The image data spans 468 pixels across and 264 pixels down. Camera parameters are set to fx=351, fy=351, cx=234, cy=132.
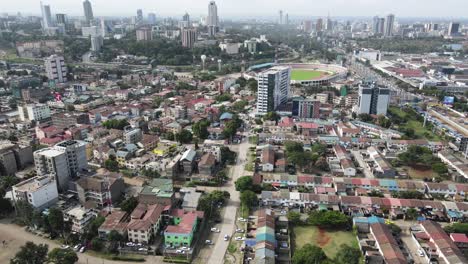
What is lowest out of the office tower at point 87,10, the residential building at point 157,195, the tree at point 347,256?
the tree at point 347,256

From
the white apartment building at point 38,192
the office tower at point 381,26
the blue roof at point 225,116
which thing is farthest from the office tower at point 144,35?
the office tower at point 381,26

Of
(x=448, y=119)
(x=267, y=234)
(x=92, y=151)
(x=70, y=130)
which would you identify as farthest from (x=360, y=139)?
(x=70, y=130)

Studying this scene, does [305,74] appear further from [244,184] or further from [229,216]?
[229,216]

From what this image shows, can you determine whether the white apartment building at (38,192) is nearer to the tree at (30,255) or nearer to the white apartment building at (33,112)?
the tree at (30,255)

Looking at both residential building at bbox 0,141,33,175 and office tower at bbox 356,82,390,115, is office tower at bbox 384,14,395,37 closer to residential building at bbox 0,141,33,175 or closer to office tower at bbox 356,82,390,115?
office tower at bbox 356,82,390,115

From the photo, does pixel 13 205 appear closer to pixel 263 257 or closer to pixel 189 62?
pixel 263 257

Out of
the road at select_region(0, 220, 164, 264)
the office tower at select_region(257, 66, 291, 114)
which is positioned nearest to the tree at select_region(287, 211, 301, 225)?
the road at select_region(0, 220, 164, 264)
